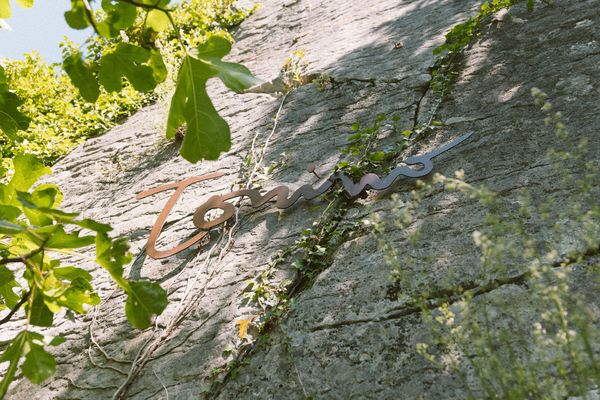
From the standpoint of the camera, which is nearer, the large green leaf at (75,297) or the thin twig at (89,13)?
the thin twig at (89,13)

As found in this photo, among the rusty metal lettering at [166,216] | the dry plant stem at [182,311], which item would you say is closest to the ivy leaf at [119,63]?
the dry plant stem at [182,311]

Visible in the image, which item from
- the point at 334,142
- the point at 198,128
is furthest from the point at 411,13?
the point at 198,128

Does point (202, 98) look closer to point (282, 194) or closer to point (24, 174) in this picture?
point (24, 174)

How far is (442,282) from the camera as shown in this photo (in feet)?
7.15

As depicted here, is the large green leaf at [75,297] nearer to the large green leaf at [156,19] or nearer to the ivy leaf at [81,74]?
the ivy leaf at [81,74]

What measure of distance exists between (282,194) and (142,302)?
1.88m

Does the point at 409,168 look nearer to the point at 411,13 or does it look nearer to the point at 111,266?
the point at 111,266

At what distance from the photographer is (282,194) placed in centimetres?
323

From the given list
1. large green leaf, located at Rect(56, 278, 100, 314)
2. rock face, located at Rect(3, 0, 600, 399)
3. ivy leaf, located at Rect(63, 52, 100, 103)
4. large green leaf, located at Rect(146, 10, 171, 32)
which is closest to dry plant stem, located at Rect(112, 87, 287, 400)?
rock face, located at Rect(3, 0, 600, 399)

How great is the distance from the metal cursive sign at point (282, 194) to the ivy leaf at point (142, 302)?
5.61 ft

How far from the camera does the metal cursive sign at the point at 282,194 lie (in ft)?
9.65

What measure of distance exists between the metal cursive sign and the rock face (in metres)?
0.06

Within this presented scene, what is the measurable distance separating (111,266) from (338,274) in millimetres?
1331

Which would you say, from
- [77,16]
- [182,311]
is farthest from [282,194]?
[77,16]
